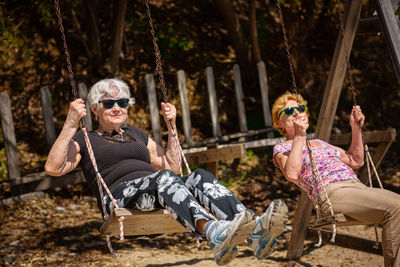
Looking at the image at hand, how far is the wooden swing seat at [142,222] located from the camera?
2.75m

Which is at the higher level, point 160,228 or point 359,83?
point 359,83

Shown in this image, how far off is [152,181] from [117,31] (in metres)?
4.77

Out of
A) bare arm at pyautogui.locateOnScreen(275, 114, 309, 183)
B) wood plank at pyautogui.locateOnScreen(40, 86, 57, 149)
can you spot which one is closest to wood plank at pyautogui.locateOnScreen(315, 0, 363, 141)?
bare arm at pyautogui.locateOnScreen(275, 114, 309, 183)

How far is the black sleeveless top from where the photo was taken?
3.26m

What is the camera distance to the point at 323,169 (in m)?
3.53

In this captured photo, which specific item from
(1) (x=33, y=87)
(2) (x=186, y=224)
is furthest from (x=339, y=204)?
(1) (x=33, y=87)

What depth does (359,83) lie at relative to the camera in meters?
9.80

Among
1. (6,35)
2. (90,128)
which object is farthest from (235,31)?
(6,35)

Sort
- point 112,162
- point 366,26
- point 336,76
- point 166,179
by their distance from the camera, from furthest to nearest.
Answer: point 366,26 < point 336,76 < point 112,162 < point 166,179

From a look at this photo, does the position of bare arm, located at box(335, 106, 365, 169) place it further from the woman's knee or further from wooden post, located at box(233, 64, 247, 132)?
wooden post, located at box(233, 64, 247, 132)

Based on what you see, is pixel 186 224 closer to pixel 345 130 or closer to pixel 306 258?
pixel 306 258

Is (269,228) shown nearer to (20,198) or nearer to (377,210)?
(377,210)

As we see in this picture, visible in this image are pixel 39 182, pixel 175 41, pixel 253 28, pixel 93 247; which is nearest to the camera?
pixel 93 247

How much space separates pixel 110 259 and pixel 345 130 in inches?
220
